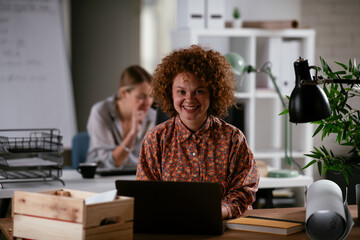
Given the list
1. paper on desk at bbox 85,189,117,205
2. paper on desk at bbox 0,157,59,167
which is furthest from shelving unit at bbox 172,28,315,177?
paper on desk at bbox 85,189,117,205

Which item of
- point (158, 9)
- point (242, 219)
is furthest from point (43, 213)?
point (158, 9)

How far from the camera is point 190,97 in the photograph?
6.52 ft

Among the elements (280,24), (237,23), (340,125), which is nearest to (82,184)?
(340,125)

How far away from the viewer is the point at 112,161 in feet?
11.1

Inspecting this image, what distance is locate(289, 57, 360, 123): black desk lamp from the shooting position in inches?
62.4

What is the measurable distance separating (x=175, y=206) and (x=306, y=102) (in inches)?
19.0

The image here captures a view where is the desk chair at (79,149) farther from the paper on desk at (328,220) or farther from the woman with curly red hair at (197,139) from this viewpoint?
the paper on desk at (328,220)

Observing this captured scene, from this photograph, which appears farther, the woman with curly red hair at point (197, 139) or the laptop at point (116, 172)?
the laptop at point (116, 172)

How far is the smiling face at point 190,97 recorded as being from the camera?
6.55ft

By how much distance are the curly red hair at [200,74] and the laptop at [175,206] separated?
0.54m

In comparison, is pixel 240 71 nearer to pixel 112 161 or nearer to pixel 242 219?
pixel 112 161

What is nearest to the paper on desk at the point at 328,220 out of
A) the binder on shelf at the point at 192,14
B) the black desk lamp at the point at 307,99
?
the black desk lamp at the point at 307,99

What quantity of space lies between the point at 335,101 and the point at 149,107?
1.85m

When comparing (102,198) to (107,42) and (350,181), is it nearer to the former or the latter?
(350,181)
